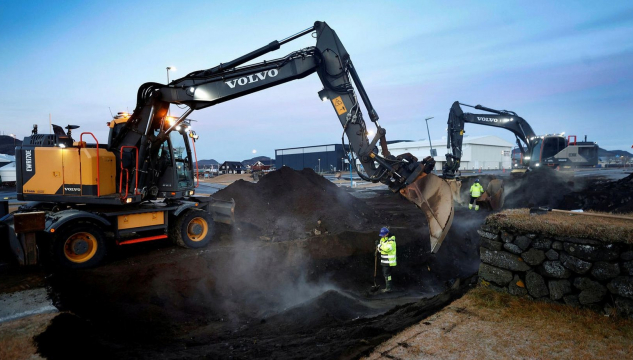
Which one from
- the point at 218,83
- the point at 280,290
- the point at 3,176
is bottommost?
the point at 280,290

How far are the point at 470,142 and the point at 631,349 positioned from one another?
171 feet

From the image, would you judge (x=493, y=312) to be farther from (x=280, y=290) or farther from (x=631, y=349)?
(x=280, y=290)

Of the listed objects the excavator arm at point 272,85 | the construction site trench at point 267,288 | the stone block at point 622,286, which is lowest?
the construction site trench at point 267,288

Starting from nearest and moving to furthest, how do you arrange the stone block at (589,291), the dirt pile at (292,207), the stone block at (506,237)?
the stone block at (589,291) < the stone block at (506,237) < the dirt pile at (292,207)

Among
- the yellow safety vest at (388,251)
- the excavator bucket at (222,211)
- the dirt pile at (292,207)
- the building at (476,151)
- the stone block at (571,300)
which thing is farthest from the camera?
the building at (476,151)

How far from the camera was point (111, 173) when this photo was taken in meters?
8.08

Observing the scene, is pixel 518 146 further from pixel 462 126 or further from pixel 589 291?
pixel 589 291

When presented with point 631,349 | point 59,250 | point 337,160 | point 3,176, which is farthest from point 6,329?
point 337,160

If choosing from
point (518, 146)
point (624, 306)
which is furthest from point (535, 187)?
point (624, 306)

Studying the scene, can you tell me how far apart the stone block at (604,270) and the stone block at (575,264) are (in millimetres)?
78

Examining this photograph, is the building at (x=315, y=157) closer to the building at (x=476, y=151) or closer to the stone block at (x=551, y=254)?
the building at (x=476, y=151)

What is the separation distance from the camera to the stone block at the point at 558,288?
4.75 m

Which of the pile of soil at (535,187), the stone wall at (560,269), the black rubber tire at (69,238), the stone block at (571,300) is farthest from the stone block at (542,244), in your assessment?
the pile of soil at (535,187)

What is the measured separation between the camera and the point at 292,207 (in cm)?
1328
